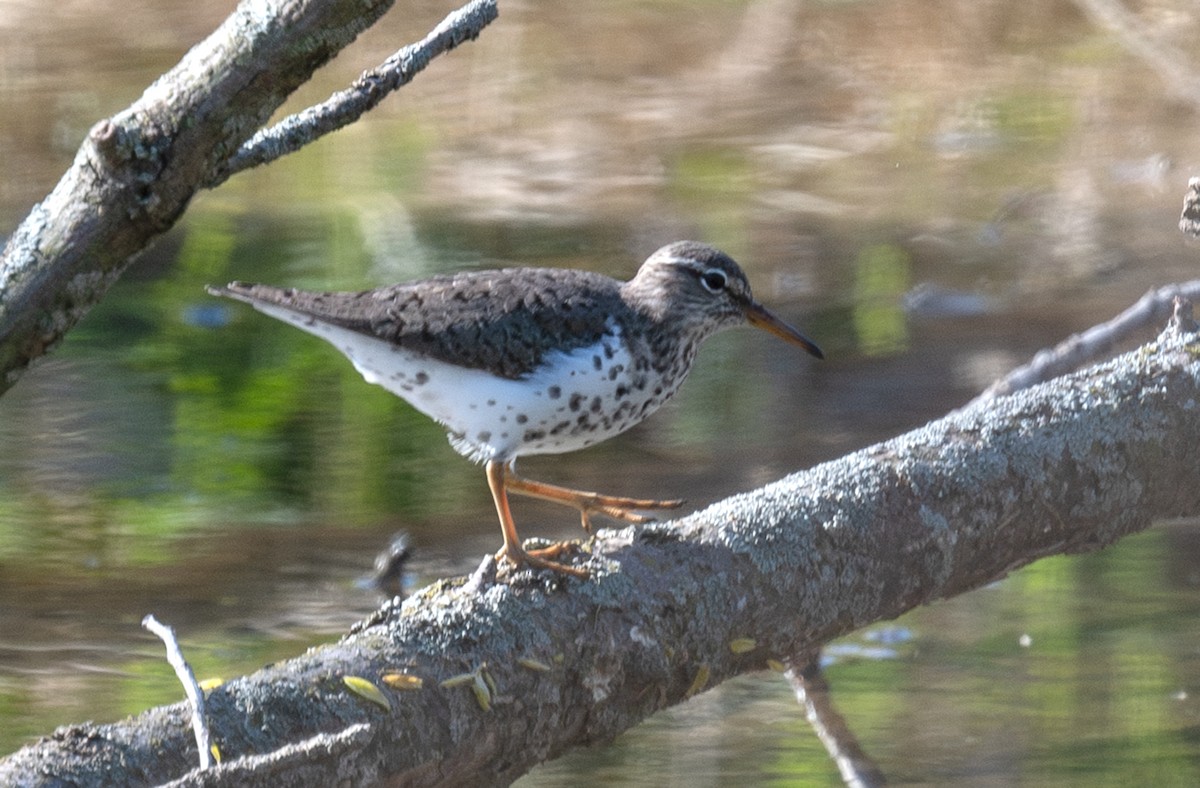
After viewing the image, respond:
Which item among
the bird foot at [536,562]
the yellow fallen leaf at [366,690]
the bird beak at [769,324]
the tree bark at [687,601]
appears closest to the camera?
the tree bark at [687,601]

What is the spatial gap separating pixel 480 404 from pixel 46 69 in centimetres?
842

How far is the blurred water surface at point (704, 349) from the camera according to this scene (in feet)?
16.6

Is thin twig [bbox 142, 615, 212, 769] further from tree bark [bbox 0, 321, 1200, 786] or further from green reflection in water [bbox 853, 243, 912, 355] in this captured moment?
green reflection in water [bbox 853, 243, 912, 355]

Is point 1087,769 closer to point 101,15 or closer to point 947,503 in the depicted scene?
point 947,503

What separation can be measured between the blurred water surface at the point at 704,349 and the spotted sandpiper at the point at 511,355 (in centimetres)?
123

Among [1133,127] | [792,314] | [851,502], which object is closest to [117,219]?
[851,502]

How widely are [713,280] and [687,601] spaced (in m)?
1.08

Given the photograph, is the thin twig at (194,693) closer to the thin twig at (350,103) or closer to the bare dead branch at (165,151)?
the bare dead branch at (165,151)

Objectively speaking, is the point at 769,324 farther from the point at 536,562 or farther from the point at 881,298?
the point at 881,298

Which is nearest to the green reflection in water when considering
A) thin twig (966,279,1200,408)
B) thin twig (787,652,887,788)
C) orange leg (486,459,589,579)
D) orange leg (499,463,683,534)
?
thin twig (966,279,1200,408)

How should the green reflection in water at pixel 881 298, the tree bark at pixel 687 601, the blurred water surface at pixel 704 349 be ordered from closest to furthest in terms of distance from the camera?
1. the tree bark at pixel 687 601
2. the blurred water surface at pixel 704 349
3. the green reflection in water at pixel 881 298

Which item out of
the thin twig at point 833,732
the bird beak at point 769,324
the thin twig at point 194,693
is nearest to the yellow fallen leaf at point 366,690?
the thin twig at point 194,693

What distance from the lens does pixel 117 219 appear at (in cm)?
266

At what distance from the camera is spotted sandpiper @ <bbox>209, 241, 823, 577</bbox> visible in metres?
3.78
